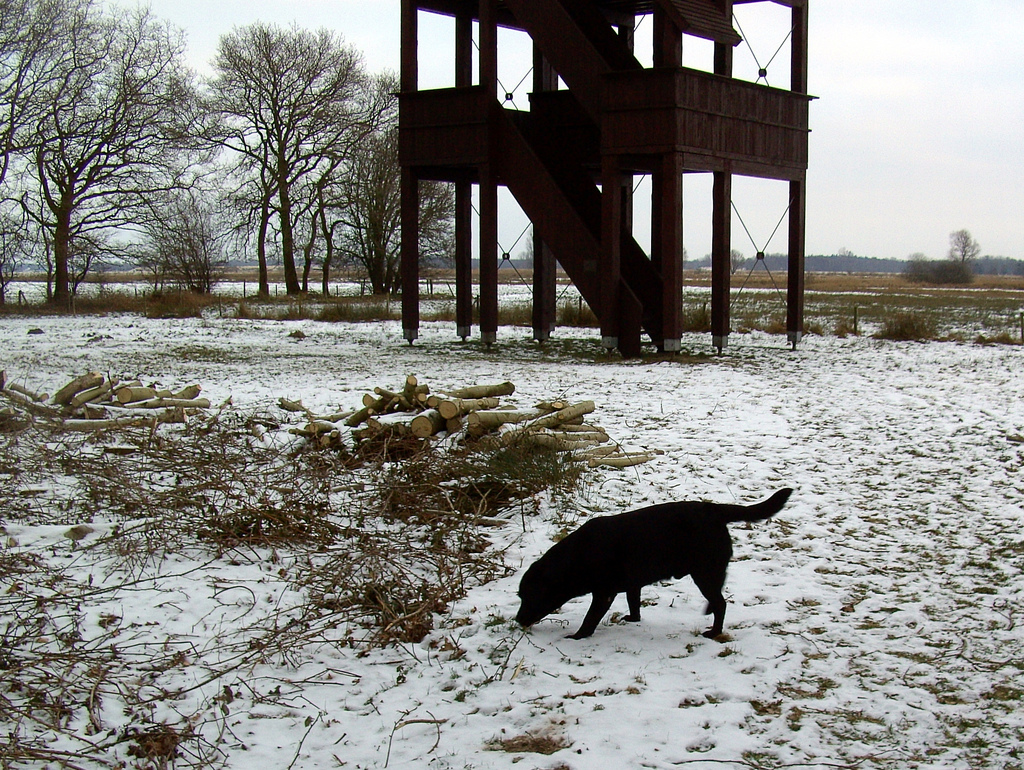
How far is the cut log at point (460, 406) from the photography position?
1048 centimetres

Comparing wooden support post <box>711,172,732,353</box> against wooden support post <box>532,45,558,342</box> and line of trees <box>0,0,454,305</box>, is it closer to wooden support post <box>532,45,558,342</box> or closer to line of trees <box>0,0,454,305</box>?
wooden support post <box>532,45,558,342</box>

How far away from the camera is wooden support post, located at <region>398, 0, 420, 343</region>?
2266 centimetres

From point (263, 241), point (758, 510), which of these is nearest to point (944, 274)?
point (263, 241)

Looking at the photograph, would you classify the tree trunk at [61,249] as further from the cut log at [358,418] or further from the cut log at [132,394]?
the cut log at [358,418]

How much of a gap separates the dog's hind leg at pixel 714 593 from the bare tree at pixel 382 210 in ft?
140

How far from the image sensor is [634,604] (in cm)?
605

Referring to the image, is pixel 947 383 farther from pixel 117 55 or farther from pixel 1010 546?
pixel 117 55

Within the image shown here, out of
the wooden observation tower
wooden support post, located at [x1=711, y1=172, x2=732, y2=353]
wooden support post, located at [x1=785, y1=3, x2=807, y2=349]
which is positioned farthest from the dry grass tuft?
wooden support post, located at [x1=785, y1=3, x2=807, y2=349]

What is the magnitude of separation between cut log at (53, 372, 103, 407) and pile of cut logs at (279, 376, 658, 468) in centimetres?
312

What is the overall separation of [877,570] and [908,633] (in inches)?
46.6

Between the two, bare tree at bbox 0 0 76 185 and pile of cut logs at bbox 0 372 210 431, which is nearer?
pile of cut logs at bbox 0 372 210 431

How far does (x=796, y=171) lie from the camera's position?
21453mm

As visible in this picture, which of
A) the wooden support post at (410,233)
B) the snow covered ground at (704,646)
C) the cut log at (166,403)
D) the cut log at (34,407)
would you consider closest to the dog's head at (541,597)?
the snow covered ground at (704,646)

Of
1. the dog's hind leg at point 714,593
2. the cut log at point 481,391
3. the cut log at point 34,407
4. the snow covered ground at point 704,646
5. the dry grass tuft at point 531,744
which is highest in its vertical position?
the cut log at point 481,391
